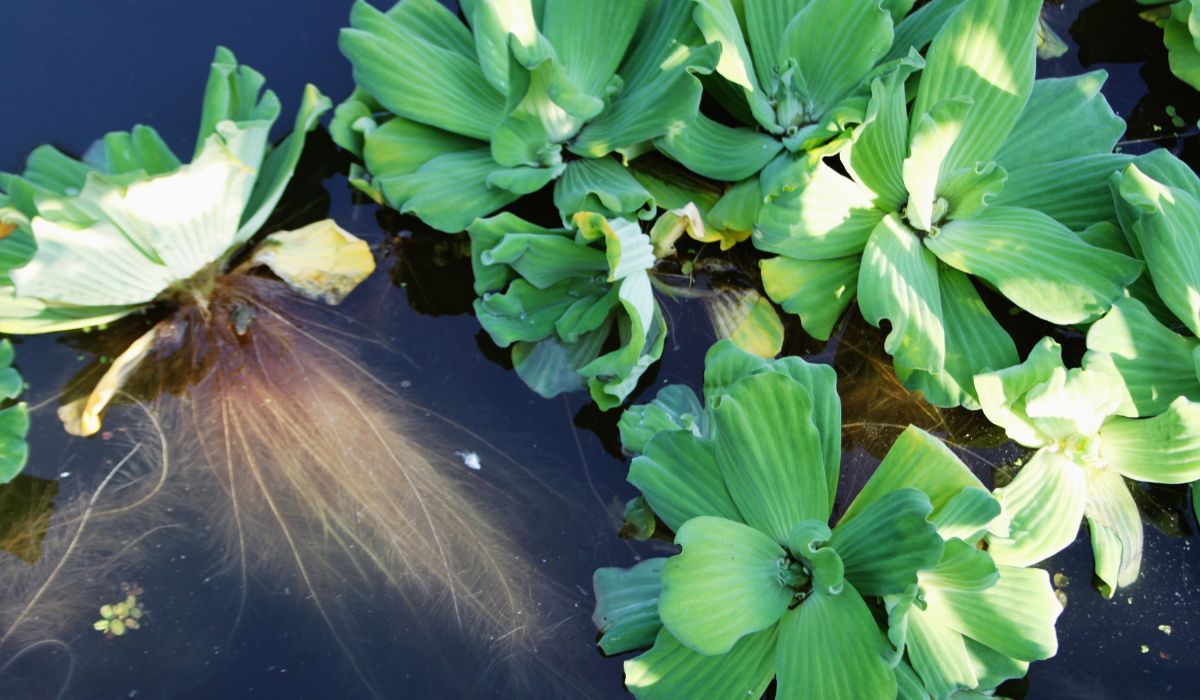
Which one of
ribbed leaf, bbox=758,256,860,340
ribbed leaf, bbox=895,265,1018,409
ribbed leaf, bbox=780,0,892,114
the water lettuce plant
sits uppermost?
ribbed leaf, bbox=780,0,892,114

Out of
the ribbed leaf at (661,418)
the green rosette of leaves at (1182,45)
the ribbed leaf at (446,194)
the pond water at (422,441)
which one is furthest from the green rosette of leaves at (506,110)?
the green rosette of leaves at (1182,45)

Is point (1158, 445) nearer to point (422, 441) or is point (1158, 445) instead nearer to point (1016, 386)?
point (1016, 386)

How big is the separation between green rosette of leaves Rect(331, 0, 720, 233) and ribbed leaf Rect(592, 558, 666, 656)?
72 cm

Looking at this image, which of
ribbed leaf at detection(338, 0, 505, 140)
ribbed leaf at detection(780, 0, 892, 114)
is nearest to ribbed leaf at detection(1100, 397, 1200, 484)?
ribbed leaf at detection(780, 0, 892, 114)

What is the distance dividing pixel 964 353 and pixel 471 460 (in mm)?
1034

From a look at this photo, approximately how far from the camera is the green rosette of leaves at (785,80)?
84.4 inches

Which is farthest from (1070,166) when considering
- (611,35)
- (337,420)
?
(337,420)

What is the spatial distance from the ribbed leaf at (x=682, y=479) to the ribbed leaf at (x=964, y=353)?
0.44 metres

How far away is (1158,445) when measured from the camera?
2.01 m

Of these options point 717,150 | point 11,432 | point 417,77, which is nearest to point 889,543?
point 717,150

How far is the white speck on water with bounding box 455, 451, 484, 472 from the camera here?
221 cm

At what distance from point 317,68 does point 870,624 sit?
5.93ft

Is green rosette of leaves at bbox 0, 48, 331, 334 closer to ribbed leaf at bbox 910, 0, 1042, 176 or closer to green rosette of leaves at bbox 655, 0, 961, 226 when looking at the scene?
green rosette of leaves at bbox 655, 0, 961, 226

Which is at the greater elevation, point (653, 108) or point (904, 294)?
point (653, 108)
